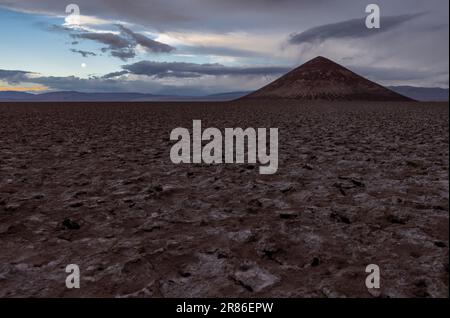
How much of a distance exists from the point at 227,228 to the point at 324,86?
466ft

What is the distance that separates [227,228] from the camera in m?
4.44

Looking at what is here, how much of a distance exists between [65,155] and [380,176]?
7209 millimetres

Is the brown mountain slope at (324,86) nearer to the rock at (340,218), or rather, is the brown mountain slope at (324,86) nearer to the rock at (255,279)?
the rock at (340,218)

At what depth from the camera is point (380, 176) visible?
21.9 feet

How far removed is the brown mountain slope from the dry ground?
12253cm

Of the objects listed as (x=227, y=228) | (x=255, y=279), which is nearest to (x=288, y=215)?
(x=227, y=228)

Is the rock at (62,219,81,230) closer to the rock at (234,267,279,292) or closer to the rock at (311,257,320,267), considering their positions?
the rock at (234,267,279,292)

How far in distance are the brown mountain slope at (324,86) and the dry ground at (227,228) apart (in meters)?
123

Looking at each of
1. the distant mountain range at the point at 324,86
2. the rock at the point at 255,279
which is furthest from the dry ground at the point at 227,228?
the distant mountain range at the point at 324,86

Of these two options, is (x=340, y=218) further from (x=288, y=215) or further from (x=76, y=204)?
(x=76, y=204)

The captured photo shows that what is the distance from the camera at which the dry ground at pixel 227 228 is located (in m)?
3.16
